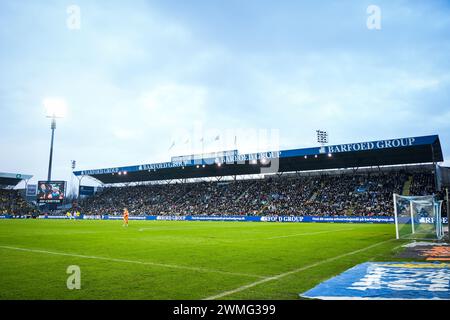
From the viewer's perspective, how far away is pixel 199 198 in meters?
60.1

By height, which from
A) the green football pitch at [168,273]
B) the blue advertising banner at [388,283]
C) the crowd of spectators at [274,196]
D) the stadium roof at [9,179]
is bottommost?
the green football pitch at [168,273]

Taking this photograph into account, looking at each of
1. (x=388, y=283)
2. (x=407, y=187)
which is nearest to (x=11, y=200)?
(x=407, y=187)

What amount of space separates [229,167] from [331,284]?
5025cm

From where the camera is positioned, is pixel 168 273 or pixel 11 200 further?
pixel 11 200

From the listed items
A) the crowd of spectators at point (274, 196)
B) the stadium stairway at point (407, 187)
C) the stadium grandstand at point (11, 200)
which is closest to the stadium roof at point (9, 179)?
Answer: the stadium grandstand at point (11, 200)

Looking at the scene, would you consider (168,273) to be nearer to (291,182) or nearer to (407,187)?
(407,187)

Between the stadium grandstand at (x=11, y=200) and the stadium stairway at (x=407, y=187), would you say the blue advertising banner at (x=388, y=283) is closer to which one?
the stadium stairway at (x=407, y=187)

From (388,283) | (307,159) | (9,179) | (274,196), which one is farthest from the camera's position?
(9,179)

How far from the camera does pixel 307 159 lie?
48.8m

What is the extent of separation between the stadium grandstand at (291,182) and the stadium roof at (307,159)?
9 cm

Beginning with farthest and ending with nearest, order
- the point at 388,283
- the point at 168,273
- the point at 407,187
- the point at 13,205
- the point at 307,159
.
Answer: the point at 13,205
the point at 307,159
the point at 407,187
the point at 168,273
the point at 388,283

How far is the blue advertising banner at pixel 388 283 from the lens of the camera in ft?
17.9

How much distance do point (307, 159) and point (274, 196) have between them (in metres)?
8.16
